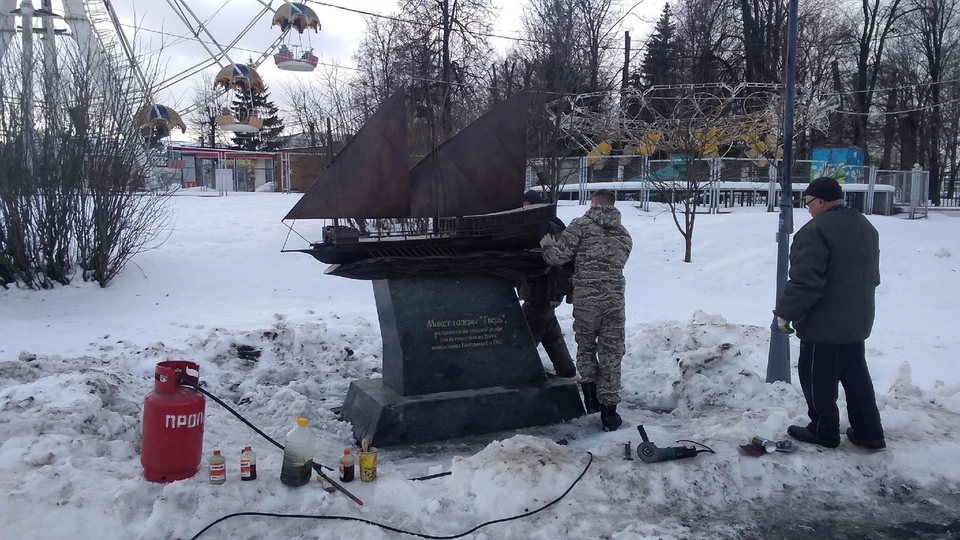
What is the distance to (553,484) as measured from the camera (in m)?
4.38

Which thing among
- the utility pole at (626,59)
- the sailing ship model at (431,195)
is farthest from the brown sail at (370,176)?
the utility pole at (626,59)

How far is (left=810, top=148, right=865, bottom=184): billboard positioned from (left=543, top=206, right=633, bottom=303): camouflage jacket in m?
15.7

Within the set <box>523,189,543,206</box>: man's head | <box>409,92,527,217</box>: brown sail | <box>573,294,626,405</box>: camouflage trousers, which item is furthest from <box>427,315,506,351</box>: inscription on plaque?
<box>523,189,543,206</box>: man's head

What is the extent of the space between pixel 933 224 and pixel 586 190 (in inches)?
375

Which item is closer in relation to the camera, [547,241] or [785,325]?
[785,325]

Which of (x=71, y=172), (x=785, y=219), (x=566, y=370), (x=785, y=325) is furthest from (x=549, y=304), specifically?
(x=71, y=172)

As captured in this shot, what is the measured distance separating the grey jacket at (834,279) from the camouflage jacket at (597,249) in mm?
1409

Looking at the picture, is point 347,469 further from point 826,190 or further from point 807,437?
point 826,190

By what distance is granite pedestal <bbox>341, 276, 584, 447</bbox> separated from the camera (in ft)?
19.5

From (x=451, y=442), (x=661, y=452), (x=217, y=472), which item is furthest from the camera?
(x=451, y=442)

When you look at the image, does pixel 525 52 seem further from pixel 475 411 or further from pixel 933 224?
pixel 475 411

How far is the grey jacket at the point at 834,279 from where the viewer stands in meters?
4.93

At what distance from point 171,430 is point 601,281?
337 centimetres

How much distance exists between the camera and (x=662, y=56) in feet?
123
